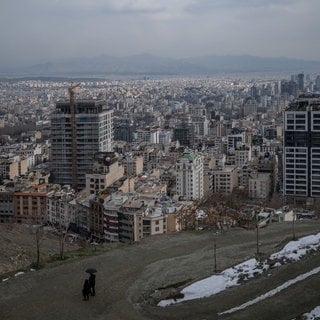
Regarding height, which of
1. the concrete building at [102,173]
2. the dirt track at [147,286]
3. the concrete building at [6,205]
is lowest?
the concrete building at [6,205]

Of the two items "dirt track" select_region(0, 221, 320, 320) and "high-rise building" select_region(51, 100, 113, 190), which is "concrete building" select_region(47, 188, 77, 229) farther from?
"dirt track" select_region(0, 221, 320, 320)

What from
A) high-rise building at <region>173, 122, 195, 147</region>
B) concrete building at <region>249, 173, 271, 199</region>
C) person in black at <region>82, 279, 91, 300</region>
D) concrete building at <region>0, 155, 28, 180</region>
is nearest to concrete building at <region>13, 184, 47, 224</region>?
concrete building at <region>0, 155, 28, 180</region>

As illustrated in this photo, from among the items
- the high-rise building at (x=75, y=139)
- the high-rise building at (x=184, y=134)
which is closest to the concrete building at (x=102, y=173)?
the high-rise building at (x=75, y=139)

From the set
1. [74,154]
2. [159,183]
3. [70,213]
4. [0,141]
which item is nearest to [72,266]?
[70,213]

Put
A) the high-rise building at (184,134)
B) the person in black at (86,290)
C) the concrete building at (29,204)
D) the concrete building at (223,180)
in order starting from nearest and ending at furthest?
the person in black at (86,290) → the concrete building at (29,204) → the concrete building at (223,180) → the high-rise building at (184,134)

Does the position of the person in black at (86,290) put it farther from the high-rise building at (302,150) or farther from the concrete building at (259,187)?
the concrete building at (259,187)

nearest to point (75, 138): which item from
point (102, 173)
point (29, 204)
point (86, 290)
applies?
point (102, 173)
